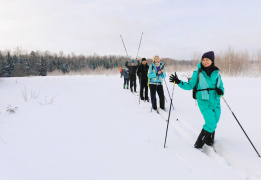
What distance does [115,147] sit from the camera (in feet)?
11.0

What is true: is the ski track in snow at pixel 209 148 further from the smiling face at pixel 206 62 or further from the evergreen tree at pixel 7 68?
the evergreen tree at pixel 7 68

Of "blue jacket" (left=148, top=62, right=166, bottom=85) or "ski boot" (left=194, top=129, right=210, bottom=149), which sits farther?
"blue jacket" (left=148, top=62, right=166, bottom=85)

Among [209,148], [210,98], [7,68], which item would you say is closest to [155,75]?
[210,98]

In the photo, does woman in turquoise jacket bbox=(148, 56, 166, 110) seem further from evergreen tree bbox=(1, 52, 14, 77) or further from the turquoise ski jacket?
evergreen tree bbox=(1, 52, 14, 77)

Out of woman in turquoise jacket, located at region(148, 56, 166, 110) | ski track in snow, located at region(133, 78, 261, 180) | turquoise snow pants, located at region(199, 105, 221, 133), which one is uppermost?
woman in turquoise jacket, located at region(148, 56, 166, 110)

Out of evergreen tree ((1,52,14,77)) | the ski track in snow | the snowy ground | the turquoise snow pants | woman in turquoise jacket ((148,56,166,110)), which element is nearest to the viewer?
the snowy ground

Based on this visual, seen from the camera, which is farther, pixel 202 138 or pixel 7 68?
pixel 7 68

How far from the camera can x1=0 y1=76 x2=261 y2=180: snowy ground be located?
8.54 feet

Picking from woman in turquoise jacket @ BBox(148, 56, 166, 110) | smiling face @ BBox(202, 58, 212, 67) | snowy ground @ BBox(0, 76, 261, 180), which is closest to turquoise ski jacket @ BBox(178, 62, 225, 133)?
smiling face @ BBox(202, 58, 212, 67)

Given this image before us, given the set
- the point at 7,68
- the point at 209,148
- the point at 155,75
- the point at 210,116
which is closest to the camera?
the point at 210,116

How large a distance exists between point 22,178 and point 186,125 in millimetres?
3923

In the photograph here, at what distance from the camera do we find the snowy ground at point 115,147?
2.60 metres

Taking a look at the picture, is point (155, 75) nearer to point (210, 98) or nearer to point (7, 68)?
point (210, 98)

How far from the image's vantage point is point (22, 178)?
240 cm
